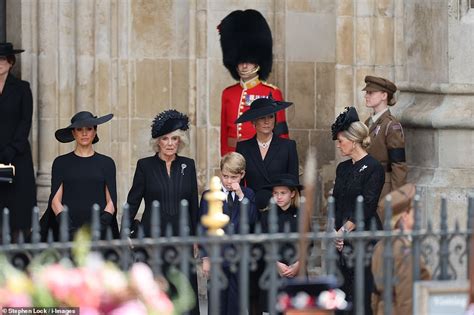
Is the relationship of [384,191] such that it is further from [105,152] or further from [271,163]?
[105,152]

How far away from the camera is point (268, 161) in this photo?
12.1 m

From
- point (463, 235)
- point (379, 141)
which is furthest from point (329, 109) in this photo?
point (463, 235)

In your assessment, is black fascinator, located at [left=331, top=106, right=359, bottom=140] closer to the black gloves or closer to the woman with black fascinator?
the woman with black fascinator

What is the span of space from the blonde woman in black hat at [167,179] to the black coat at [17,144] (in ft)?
5.20

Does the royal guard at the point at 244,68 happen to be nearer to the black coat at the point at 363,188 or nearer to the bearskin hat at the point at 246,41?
the bearskin hat at the point at 246,41

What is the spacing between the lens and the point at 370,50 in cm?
1343

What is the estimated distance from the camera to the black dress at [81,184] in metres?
11.8

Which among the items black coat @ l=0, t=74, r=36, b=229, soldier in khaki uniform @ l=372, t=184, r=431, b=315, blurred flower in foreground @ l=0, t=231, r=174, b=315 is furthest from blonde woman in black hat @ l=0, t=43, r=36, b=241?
blurred flower in foreground @ l=0, t=231, r=174, b=315

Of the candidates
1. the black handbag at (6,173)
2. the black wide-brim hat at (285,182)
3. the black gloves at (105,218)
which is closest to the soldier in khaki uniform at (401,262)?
the black wide-brim hat at (285,182)

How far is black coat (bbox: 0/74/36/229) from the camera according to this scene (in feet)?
43.0

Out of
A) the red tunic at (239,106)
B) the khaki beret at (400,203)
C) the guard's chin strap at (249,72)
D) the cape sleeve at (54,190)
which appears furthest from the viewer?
the guard's chin strap at (249,72)

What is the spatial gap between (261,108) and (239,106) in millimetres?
734

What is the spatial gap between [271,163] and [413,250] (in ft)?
12.1

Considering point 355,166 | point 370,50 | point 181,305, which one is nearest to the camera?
point 181,305
